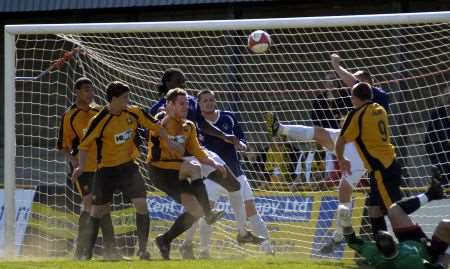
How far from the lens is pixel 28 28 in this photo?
500 inches

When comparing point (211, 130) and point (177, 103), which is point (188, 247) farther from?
point (177, 103)

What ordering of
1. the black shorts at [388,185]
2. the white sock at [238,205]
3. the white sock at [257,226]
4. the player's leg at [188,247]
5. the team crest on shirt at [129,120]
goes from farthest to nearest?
the white sock at [257,226]
the white sock at [238,205]
the player's leg at [188,247]
the team crest on shirt at [129,120]
the black shorts at [388,185]

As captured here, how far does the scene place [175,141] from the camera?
10.9 metres

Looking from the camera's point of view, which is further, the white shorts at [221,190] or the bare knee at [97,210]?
the white shorts at [221,190]

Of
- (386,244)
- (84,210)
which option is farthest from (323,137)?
(386,244)

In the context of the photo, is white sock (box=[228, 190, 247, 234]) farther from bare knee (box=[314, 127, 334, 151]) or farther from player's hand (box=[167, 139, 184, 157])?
player's hand (box=[167, 139, 184, 157])

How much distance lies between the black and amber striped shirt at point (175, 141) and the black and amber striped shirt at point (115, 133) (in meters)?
0.21

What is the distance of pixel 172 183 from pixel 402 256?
293 cm

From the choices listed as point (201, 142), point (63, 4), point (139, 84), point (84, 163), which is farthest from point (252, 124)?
point (63, 4)

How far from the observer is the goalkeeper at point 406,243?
900cm

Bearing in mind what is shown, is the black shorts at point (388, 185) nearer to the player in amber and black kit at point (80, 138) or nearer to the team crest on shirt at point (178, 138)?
the team crest on shirt at point (178, 138)

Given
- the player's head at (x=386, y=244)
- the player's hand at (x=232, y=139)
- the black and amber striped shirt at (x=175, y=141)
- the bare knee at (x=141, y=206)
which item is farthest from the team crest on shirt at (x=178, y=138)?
the player's head at (x=386, y=244)

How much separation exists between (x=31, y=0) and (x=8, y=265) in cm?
1437

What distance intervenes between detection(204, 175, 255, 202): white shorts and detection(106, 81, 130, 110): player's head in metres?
1.77
